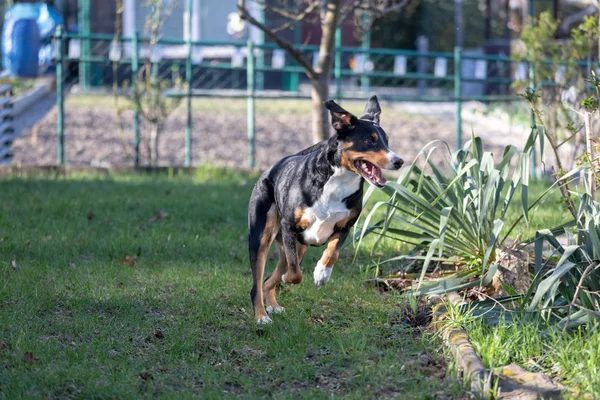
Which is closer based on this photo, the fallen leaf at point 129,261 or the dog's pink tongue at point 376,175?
the dog's pink tongue at point 376,175

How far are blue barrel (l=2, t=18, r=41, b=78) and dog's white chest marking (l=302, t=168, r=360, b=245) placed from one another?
1724cm

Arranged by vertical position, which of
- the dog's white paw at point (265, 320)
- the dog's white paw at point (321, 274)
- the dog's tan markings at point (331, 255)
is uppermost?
the dog's tan markings at point (331, 255)

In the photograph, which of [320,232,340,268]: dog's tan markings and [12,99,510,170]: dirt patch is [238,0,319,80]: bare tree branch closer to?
[12,99,510,170]: dirt patch

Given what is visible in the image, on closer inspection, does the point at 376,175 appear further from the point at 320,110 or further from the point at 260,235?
the point at 320,110

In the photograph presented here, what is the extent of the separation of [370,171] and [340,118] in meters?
0.37

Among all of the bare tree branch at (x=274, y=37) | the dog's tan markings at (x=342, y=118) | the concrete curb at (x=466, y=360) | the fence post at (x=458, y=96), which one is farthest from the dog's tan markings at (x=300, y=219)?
the fence post at (x=458, y=96)

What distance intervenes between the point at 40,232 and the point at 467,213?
408cm

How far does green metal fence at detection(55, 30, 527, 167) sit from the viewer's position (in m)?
12.7

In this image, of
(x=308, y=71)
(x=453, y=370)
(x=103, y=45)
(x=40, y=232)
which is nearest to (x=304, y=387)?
(x=453, y=370)

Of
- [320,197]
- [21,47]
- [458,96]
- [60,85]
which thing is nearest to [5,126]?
[60,85]

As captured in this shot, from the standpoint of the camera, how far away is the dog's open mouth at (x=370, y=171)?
5.22m

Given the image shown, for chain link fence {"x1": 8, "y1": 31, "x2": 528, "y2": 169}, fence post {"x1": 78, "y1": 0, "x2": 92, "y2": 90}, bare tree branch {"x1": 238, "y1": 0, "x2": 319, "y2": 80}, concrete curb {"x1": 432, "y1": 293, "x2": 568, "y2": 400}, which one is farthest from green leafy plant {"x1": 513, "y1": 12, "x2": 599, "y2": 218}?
fence post {"x1": 78, "y1": 0, "x2": 92, "y2": 90}

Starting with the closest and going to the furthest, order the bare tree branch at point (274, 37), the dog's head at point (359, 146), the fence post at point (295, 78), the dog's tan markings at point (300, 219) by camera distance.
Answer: the dog's head at point (359, 146) < the dog's tan markings at point (300, 219) < the bare tree branch at point (274, 37) < the fence post at point (295, 78)

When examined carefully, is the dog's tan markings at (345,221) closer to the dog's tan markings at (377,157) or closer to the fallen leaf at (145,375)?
the dog's tan markings at (377,157)
